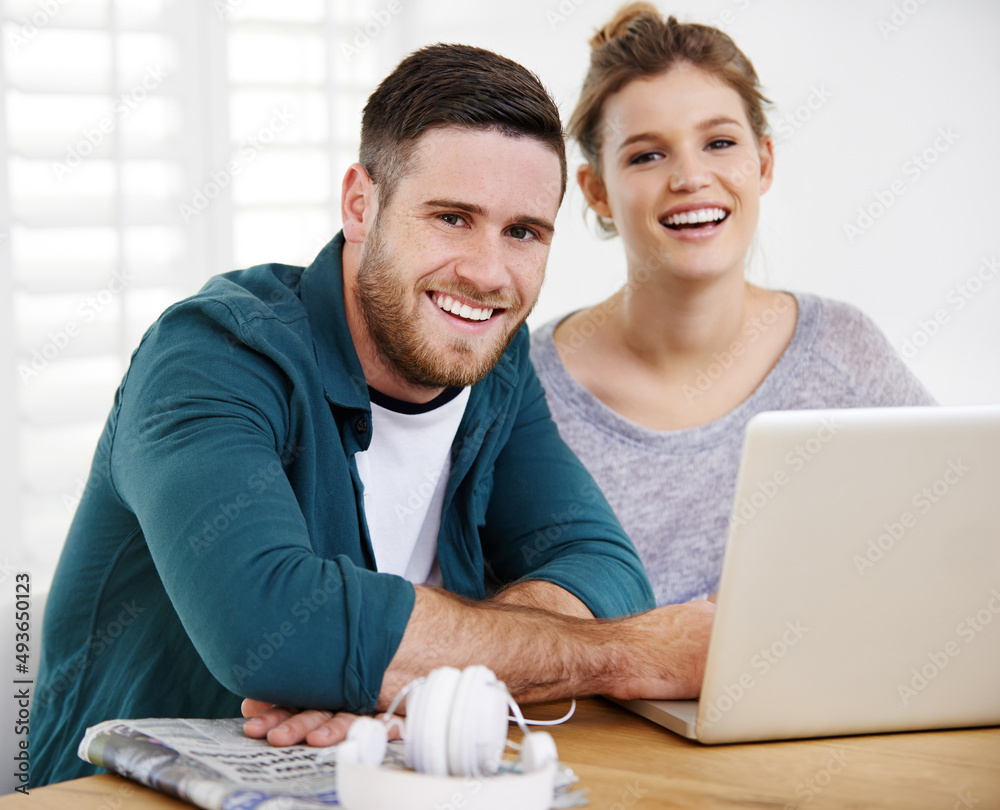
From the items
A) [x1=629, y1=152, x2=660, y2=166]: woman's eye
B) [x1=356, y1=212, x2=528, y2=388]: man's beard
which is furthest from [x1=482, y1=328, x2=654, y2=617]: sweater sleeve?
[x1=629, y1=152, x2=660, y2=166]: woman's eye

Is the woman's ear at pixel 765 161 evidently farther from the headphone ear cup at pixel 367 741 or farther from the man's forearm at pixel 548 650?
the headphone ear cup at pixel 367 741

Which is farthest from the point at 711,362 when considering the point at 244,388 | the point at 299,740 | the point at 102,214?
the point at 102,214

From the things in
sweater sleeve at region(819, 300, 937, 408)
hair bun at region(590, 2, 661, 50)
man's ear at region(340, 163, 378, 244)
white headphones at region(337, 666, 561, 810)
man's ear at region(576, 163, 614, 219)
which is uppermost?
hair bun at region(590, 2, 661, 50)

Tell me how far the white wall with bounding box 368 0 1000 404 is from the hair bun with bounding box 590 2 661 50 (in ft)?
2.32

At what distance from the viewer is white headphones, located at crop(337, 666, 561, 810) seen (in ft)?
2.35

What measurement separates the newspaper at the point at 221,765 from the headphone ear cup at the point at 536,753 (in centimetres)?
5

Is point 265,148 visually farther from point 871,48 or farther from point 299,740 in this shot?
point 299,740

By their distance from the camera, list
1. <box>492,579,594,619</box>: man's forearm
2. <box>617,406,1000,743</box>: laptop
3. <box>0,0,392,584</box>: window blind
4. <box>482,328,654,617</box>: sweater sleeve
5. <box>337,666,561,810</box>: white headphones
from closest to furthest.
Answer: <box>337,666,561,810</box>: white headphones < <box>617,406,1000,743</box>: laptop < <box>492,579,594,619</box>: man's forearm < <box>482,328,654,617</box>: sweater sleeve < <box>0,0,392,584</box>: window blind

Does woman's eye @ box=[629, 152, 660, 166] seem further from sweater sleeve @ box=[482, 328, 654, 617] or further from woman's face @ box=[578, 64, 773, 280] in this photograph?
sweater sleeve @ box=[482, 328, 654, 617]

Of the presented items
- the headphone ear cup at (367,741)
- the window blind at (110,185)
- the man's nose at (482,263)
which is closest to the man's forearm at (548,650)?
the headphone ear cup at (367,741)

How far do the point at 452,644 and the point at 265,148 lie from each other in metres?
2.34

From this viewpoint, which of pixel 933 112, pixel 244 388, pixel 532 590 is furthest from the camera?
pixel 933 112

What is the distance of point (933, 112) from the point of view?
289 centimetres

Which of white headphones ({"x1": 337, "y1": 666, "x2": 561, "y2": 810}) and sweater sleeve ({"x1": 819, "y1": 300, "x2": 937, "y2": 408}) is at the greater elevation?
sweater sleeve ({"x1": 819, "y1": 300, "x2": 937, "y2": 408})
